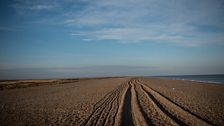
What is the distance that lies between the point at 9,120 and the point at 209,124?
384 inches

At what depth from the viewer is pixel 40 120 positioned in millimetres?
10203

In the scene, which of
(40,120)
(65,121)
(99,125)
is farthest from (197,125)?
(40,120)

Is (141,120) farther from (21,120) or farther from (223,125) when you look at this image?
(21,120)

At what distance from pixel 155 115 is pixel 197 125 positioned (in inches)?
99.9

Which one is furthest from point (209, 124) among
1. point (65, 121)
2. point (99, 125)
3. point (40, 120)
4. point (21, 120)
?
point (21, 120)

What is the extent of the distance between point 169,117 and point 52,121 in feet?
19.3

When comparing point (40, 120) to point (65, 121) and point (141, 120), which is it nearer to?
point (65, 121)

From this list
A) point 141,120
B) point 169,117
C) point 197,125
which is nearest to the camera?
point 197,125

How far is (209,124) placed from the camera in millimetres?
8398

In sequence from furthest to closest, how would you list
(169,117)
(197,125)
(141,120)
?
(169,117)
(141,120)
(197,125)

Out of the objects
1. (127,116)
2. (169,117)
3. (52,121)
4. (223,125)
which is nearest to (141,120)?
(127,116)

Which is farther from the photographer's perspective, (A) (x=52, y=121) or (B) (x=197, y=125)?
(A) (x=52, y=121)

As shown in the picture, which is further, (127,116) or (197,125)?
(127,116)

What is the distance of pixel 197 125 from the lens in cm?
822
